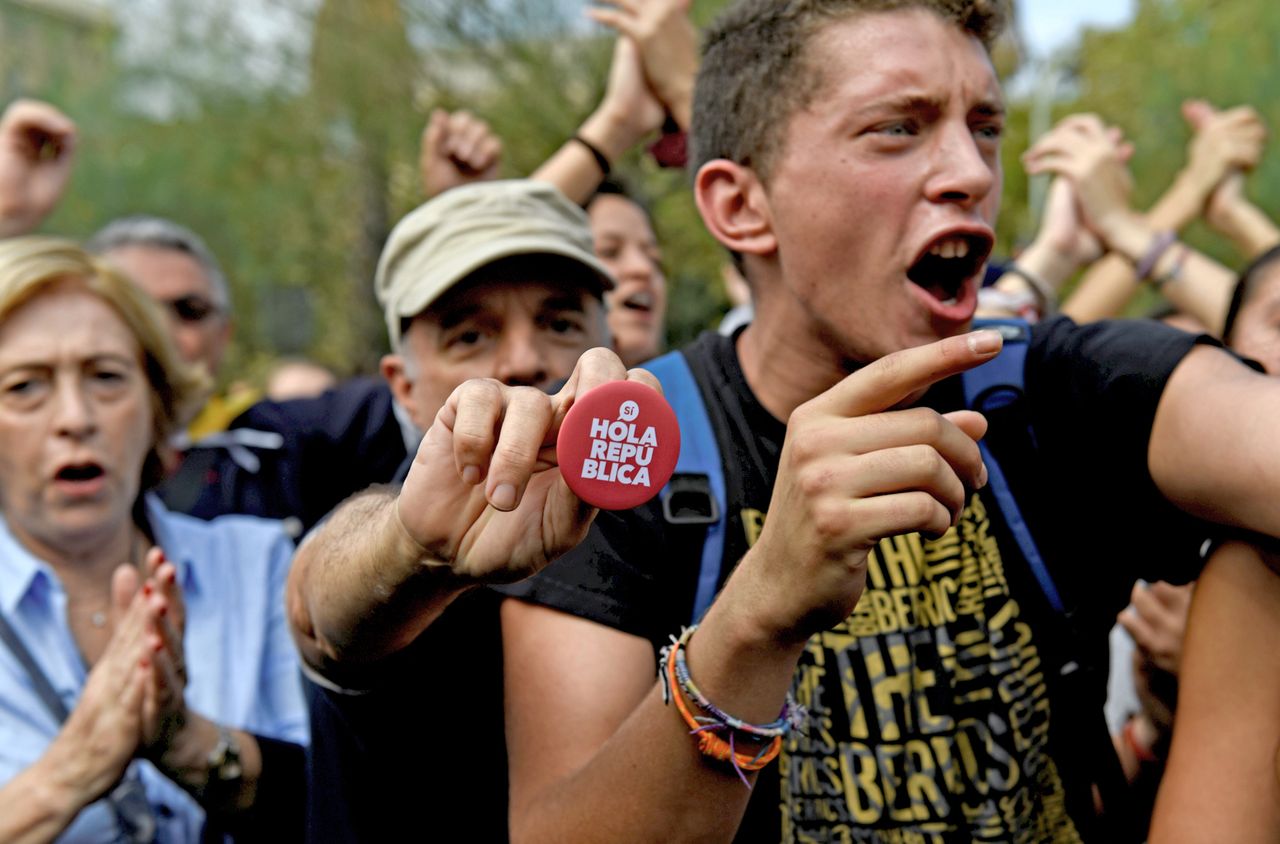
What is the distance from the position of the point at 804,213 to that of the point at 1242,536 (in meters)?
0.88

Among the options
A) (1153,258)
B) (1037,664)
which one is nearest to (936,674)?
(1037,664)

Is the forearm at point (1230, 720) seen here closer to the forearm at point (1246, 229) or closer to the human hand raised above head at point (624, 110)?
the human hand raised above head at point (624, 110)

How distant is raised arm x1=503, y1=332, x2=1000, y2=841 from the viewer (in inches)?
58.6

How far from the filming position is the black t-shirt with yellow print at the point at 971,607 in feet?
6.46

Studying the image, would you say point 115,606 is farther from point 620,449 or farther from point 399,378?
point 620,449

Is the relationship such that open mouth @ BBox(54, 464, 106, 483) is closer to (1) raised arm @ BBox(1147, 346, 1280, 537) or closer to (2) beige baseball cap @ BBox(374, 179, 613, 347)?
(2) beige baseball cap @ BBox(374, 179, 613, 347)

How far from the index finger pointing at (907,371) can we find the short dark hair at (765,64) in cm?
84

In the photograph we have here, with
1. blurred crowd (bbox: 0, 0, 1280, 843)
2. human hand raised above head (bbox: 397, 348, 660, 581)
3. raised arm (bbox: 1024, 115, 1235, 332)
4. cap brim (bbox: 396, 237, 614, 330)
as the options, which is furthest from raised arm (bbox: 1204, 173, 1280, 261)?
human hand raised above head (bbox: 397, 348, 660, 581)

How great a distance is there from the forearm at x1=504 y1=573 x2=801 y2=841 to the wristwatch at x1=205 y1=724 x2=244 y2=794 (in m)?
1.16

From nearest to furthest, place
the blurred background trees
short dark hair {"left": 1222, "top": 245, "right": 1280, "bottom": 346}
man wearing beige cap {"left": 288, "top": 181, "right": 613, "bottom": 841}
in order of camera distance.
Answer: man wearing beige cap {"left": 288, "top": 181, "right": 613, "bottom": 841} < short dark hair {"left": 1222, "top": 245, "right": 1280, "bottom": 346} < the blurred background trees

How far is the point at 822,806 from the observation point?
198 cm

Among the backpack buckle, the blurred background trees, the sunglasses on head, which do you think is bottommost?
the backpack buckle

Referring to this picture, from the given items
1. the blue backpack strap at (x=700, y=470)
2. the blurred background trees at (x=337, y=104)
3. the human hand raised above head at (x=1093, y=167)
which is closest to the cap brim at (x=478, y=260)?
the blue backpack strap at (x=700, y=470)

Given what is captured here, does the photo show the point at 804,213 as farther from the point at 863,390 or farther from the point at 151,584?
the point at 151,584
